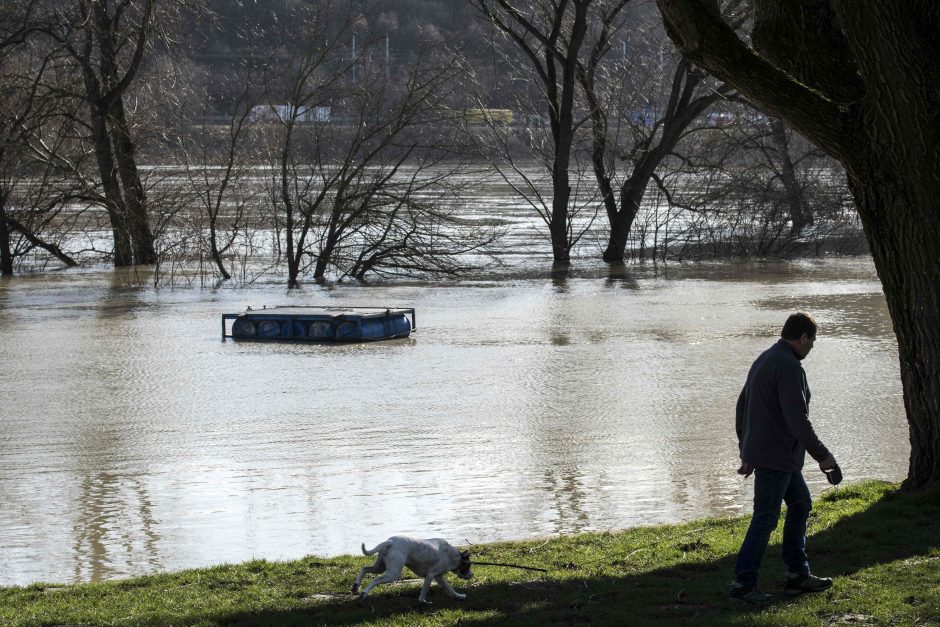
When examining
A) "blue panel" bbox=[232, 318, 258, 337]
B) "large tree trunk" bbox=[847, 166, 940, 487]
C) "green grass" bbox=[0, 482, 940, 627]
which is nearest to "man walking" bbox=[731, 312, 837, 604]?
"green grass" bbox=[0, 482, 940, 627]

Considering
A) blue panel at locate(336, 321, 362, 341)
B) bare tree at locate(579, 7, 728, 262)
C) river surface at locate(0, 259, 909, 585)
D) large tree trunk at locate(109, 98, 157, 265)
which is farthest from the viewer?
bare tree at locate(579, 7, 728, 262)

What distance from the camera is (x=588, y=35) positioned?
116 ft

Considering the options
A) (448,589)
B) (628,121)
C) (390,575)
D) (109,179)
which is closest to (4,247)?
(109,179)

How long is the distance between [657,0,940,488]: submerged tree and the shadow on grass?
130cm

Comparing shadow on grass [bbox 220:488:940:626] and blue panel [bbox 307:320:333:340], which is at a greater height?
blue panel [bbox 307:320:333:340]

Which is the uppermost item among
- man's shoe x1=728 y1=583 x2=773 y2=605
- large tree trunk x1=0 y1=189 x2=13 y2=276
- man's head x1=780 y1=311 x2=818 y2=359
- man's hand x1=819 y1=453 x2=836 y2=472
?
large tree trunk x1=0 y1=189 x2=13 y2=276

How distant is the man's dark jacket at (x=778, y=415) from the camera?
6.42 metres

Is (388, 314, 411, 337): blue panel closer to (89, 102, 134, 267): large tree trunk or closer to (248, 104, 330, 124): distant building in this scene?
(248, 104, 330, 124): distant building

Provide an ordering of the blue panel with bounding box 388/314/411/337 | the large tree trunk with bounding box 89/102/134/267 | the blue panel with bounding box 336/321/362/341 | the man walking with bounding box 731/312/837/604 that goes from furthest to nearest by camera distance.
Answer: the large tree trunk with bounding box 89/102/134/267, the blue panel with bounding box 388/314/411/337, the blue panel with bounding box 336/321/362/341, the man walking with bounding box 731/312/837/604

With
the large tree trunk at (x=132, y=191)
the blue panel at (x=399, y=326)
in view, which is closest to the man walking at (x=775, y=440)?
the blue panel at (x=399, y=326)

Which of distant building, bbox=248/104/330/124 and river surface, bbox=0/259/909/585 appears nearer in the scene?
river surface, bbox=0/259/909/585

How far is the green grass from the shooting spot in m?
6.41

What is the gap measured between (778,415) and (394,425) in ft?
23.9

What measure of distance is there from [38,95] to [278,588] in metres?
28.0
